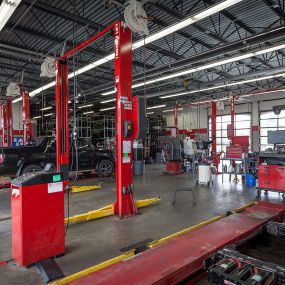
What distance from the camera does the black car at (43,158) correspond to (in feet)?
26.0

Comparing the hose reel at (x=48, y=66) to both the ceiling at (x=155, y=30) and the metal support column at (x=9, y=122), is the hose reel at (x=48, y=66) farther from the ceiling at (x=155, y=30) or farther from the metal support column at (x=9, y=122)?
the metal support column at (x=9, y=122)

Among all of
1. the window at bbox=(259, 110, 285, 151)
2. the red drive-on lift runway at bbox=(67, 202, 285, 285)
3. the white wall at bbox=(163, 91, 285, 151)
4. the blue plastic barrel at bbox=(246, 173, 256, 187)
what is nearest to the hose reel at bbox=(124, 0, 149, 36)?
the red drive-on lift runway at bbox=(67, 202, 285, 285)

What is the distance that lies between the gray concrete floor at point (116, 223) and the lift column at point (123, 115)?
53cm

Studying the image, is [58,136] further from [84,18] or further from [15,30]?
[15,30]

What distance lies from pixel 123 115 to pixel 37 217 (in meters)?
2.48

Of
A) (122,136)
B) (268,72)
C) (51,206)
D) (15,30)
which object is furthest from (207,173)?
(15,30)

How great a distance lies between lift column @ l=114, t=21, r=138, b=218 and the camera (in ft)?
15.9

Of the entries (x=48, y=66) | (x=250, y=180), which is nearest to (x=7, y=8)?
(x=48, y=66)

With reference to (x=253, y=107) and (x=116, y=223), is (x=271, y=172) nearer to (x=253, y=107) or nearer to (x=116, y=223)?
(x=116, y=223)

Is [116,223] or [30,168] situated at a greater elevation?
[30,168]

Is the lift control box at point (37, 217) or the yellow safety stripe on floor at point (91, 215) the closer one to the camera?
the lift control box at point (37, 217)

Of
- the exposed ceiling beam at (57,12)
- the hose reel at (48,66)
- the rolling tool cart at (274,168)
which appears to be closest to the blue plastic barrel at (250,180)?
the rolling tool cart at (274,168)

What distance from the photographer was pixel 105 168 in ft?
32.9

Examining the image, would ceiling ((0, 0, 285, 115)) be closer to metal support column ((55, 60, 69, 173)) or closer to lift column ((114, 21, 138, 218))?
lift column ((114, 21, 138, 218))
